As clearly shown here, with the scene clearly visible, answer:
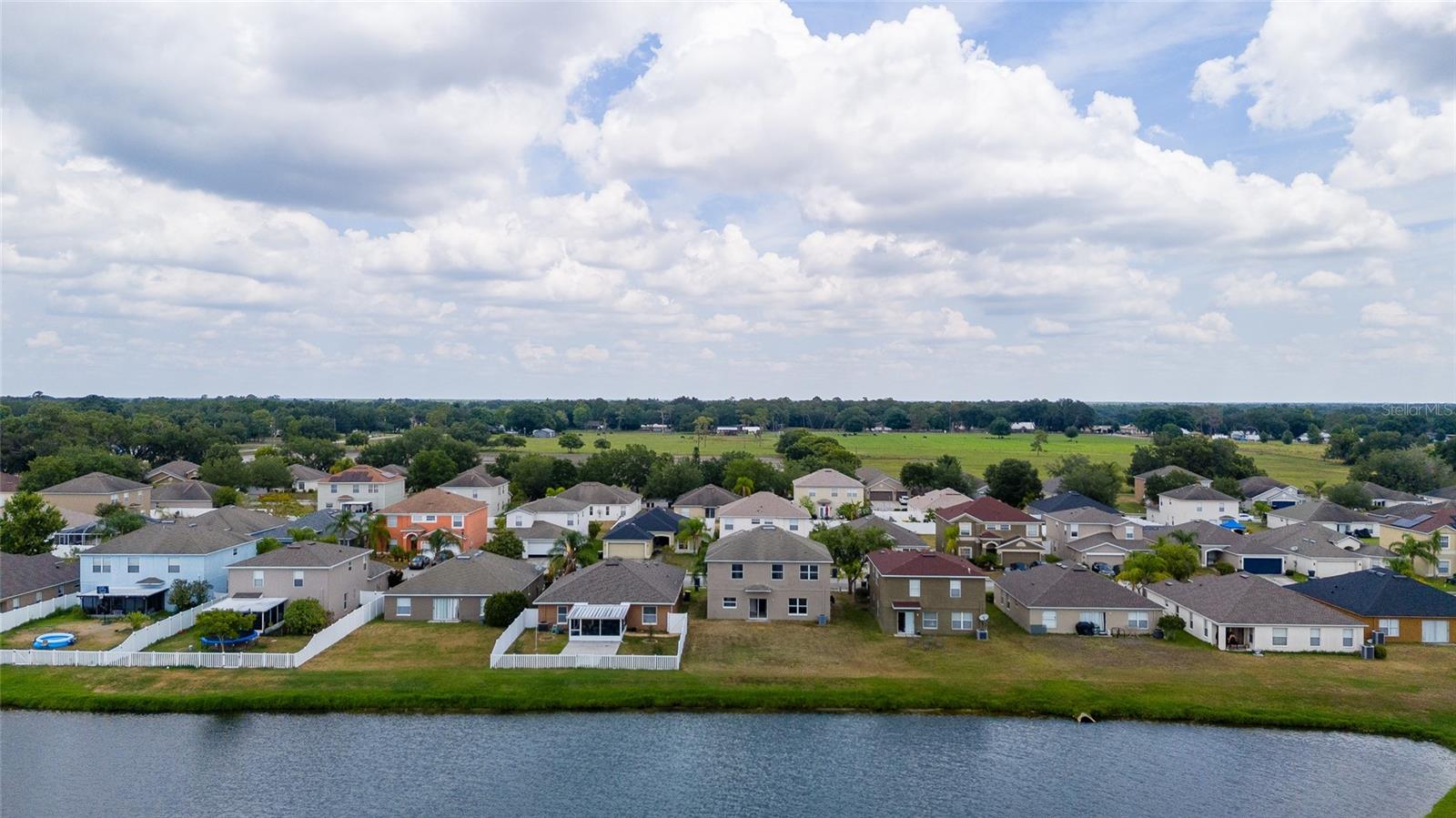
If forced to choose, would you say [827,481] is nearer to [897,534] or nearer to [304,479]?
[897,534]

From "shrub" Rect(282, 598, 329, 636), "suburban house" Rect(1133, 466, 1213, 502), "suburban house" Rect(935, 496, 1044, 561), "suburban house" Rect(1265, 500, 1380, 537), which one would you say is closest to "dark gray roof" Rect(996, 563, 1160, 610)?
"suburban house" Rect(935, 496, 1044, 561)

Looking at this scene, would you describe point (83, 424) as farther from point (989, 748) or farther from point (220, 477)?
point (989, 748)

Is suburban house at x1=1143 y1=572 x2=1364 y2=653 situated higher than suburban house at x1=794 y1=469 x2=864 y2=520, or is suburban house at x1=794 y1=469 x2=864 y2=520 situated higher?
suburban house at x1=794 y1=469 x2=864 y2=520

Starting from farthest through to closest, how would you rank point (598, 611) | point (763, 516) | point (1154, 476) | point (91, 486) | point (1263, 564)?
point (1154, 476) < point (91, 486) < point (763, 516) < point (1263, 564) < point (598, 611)

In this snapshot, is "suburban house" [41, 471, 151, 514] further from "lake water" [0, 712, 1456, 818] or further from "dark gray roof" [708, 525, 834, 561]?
"dark gray roof" [708, 525, 834, 561]

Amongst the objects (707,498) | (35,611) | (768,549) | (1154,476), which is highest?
(1154,476)

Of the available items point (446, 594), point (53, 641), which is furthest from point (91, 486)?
point (446, 594)

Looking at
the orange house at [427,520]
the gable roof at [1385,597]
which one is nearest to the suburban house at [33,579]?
the orange house at [427,520]
